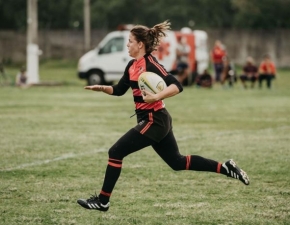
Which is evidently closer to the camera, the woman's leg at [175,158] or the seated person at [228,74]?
the woman's leg at [175,158]

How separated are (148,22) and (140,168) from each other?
200ft

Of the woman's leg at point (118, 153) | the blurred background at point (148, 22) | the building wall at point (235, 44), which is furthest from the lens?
the blurred background at point (148, 22)

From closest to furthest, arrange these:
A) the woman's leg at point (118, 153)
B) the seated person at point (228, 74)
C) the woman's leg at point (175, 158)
→ the woman's leg at point (118, 153)
the woman's leg at point (175, 158)
the seated person at point (228, 74)

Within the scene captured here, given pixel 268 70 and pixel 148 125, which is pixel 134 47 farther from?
pixel 268 70

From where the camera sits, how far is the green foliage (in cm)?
6675

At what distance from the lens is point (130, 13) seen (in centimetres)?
7131

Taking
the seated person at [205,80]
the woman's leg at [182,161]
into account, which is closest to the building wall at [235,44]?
the seated person at [205,80]

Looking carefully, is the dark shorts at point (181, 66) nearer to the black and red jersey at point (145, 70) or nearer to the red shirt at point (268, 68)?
the red shirt at point (268, 68)

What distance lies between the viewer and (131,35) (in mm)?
7844

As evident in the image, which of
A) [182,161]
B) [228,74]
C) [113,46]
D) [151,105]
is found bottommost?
[228,74]

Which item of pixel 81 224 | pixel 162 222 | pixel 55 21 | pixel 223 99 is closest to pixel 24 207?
pixel 81 224

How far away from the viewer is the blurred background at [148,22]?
5503cm

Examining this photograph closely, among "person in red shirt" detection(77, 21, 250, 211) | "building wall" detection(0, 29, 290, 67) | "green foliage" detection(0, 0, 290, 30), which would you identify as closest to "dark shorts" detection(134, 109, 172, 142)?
"person in red shirt" detection(77, 21, 250, 211)

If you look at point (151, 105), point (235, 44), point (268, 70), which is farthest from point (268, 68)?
point (151, 105)
